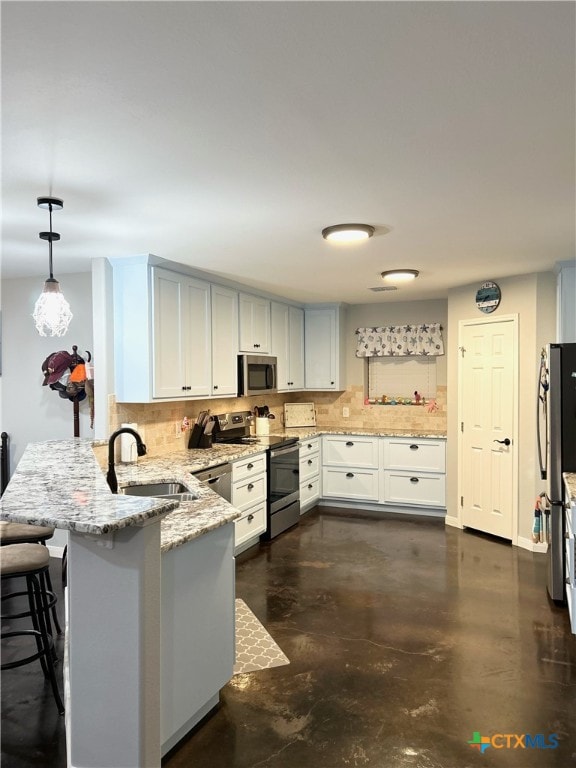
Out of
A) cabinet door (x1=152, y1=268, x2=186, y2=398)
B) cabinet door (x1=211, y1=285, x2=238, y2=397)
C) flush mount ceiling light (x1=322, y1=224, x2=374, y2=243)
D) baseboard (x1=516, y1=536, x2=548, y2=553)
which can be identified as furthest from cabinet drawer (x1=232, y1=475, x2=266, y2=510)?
baseboard (x1=516, y1=536, x2=548, y2=553)

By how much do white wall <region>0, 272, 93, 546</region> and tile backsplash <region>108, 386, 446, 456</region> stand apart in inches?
23.7

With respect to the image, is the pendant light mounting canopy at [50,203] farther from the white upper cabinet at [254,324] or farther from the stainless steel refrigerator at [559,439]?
the stainless steel refrigerator at [559,439]

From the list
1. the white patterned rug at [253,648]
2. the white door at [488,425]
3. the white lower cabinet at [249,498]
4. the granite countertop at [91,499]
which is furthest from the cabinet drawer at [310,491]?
the white patterned rug at [253,648]

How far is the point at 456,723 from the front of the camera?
2303 millimetres

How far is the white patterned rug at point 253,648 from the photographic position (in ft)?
9.16

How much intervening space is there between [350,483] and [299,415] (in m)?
1.08

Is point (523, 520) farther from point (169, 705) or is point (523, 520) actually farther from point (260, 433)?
point (169, 705)

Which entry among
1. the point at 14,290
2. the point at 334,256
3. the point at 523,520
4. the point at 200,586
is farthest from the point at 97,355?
the point at 523,520

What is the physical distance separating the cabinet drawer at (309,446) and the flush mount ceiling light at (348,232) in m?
2.95

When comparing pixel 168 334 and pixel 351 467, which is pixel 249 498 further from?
pixel 351 467

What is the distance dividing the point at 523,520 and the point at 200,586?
136 inches

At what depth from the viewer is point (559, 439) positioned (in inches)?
137

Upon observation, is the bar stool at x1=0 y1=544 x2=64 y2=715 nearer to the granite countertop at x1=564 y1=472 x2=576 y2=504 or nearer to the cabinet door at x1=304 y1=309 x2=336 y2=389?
the granite countertop at x1=564 y1=472 x2=576 y2=504

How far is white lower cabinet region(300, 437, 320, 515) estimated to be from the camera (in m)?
5.70
